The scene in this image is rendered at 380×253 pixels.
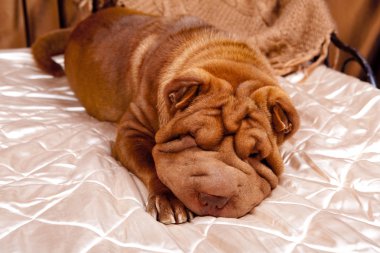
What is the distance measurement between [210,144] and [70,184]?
17.6 inches

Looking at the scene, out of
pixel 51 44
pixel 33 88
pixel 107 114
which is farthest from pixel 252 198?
pixel 51 44

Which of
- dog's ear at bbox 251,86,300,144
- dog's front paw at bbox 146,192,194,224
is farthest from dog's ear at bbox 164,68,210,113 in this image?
dog's front paw at bbox 146,192,194,224

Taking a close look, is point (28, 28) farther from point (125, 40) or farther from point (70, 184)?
point (70, 184)

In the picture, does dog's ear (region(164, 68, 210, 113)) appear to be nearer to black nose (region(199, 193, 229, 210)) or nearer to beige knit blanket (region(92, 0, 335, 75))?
black nose (region(199, 193, 229, 210))

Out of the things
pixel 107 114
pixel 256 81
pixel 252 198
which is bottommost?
pixel 107 114

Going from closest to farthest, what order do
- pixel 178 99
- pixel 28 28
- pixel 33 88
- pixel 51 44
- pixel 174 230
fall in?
1. pixel 174 230
2. pixel 178 99
3. pixel 33 88
4. pixel 51 44
5. pixel 28 28

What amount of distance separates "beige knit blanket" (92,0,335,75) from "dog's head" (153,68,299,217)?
1.17 m

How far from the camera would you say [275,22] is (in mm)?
2385

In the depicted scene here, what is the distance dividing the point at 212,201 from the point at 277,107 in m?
0.36

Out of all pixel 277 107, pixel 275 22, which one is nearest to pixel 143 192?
pixel 277 107

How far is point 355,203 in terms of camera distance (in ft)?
3.90

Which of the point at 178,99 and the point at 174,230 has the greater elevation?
the point at 178,99

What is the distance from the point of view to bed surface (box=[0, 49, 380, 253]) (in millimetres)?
977

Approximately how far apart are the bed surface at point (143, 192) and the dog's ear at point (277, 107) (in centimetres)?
20
